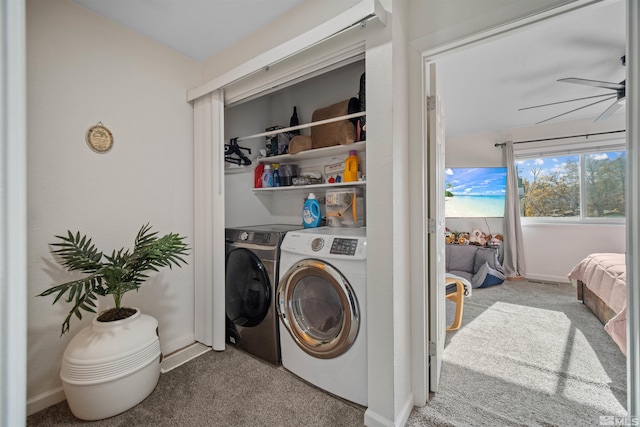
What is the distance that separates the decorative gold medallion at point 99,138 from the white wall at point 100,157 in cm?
3

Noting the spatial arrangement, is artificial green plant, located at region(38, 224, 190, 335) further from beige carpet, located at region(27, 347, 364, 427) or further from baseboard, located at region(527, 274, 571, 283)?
baseboard, located at region(527, 274, 571, 283)

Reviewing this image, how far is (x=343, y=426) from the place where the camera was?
1.38 meters

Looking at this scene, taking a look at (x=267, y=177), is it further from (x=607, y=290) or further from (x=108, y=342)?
(x=607, y=290)

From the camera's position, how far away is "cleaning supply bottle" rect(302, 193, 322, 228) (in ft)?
7.63

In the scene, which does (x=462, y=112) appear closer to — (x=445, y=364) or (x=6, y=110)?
(x=445, y=364)

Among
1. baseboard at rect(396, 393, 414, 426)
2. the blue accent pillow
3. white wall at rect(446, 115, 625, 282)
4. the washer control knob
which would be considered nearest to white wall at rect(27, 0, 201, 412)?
the washer control knob

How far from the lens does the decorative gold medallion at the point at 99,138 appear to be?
1.69 metres

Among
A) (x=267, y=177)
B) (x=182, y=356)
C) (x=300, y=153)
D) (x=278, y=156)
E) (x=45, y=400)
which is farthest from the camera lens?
(x=267, y=177)

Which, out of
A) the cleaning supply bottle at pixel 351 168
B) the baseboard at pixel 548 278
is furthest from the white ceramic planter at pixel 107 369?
the baseboard at pixel 548 278

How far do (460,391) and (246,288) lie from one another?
1563 mm

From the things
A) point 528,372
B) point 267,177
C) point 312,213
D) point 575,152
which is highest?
point 575,152

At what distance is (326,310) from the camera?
1.65 meters

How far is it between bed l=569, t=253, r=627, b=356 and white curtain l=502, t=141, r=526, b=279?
3.40 ft

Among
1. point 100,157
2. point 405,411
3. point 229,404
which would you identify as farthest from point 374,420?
point 100,157
